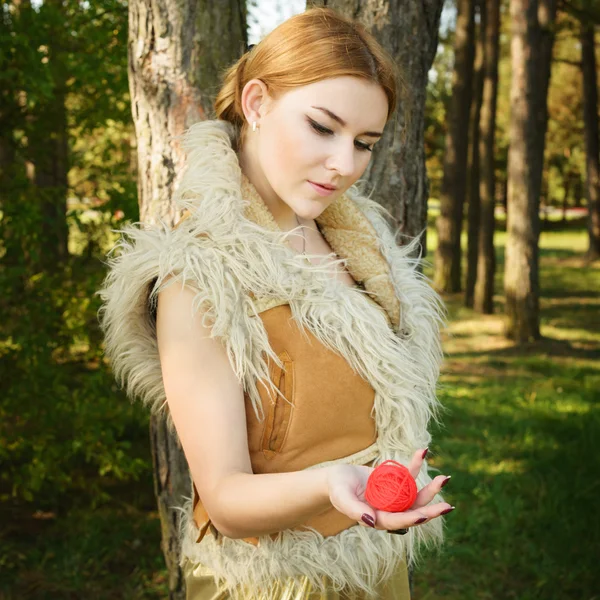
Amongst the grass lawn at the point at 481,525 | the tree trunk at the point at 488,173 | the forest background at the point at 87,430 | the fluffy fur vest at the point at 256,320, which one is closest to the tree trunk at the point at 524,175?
the tree trunk at the point at 488,173

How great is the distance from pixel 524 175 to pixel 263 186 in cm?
822

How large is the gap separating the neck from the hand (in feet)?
2.53

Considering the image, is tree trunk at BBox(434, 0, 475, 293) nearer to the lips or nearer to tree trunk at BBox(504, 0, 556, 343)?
tree trunk at BBox(504, 0, 556, 343)

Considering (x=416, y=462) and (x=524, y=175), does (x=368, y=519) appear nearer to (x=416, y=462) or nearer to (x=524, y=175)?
(x=416, y=462)

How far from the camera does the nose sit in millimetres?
1654

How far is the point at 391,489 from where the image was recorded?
1256 mm

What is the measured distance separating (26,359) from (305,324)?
266 centimetres

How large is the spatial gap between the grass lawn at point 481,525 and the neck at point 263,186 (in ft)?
4.37

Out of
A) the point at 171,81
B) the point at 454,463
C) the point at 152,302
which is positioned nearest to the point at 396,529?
the point at 152,302

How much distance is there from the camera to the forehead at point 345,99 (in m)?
1.62

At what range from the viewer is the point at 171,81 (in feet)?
8.93

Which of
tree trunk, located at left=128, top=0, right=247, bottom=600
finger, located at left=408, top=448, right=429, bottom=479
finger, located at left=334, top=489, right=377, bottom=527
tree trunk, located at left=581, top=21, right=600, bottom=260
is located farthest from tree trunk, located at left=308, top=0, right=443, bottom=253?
tree trunk, located at left=581, top=21, right=600, bottom=260

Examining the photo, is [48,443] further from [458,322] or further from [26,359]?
[458,322]

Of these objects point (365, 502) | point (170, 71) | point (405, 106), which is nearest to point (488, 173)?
point (405, 106)
